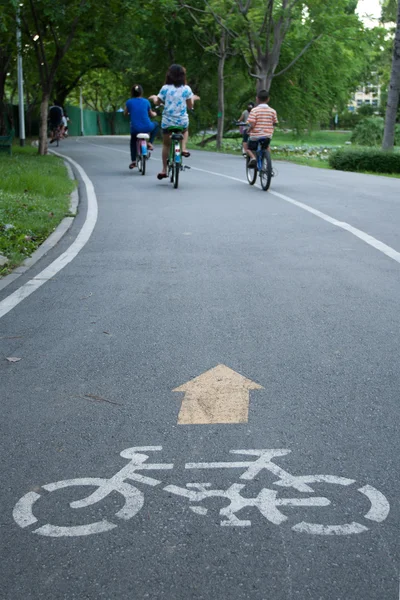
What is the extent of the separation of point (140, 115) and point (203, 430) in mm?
15881

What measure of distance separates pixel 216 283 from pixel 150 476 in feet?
13.6

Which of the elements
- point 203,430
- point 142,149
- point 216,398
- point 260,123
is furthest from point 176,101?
point 203,430

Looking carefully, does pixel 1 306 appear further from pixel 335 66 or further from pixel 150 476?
pixel 335 66

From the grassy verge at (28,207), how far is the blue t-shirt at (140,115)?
1929mm

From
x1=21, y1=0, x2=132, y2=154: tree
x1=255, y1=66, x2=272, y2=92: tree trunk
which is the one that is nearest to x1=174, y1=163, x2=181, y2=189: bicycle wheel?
x1=21, y1=0, x2=132, y2=154: tree

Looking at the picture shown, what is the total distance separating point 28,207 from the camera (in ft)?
40.7

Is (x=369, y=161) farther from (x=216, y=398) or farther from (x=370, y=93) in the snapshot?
(x=370, y=93)

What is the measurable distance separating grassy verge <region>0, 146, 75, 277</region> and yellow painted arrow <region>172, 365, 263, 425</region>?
4.06 m

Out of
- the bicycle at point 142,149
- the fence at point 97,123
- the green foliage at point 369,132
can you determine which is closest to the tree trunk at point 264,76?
the bicycle at point 142,149

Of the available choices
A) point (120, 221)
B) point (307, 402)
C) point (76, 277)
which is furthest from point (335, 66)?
point (307, 402)

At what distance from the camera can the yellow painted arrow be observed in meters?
4.32

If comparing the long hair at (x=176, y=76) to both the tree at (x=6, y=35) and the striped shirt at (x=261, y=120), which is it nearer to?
the striped shirt at (x=261, y=120)

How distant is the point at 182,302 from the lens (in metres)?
6.89

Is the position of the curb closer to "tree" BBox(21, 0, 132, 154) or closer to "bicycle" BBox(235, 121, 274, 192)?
"bicycle" BBox(235, 121, 274, 192)
